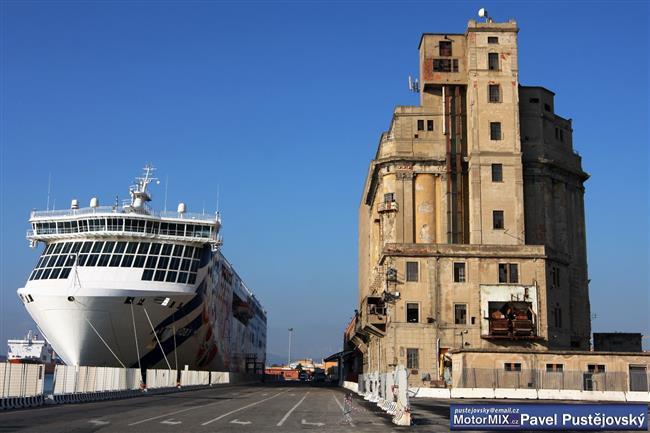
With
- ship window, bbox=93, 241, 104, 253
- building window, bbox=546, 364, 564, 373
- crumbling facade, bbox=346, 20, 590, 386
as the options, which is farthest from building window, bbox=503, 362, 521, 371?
ship window, bbox=93, 241, 104, 253

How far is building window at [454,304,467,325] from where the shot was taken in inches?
2628

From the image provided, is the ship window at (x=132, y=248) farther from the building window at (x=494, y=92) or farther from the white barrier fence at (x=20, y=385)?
the building window at (x=494, y=92)

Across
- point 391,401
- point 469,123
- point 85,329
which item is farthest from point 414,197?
point 391,401

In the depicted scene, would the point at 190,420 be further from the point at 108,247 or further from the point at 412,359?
the point at 108,247

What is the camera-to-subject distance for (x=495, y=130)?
250 ft

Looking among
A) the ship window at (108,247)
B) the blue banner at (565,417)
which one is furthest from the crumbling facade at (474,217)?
the blue banner at (565,417)

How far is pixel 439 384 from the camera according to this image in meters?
62.1

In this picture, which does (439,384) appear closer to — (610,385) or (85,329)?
(610,385)

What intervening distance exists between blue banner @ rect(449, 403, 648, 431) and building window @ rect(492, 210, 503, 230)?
5281 centimetres

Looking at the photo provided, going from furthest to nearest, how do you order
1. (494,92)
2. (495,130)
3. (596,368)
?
(494,92) < (495,130) < (596,368)

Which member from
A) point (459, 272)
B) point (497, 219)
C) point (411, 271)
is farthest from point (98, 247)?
point (497, 219)

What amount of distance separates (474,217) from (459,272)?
8429mm

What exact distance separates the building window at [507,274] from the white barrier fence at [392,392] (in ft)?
60.0

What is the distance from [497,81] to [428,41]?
10.2 m
